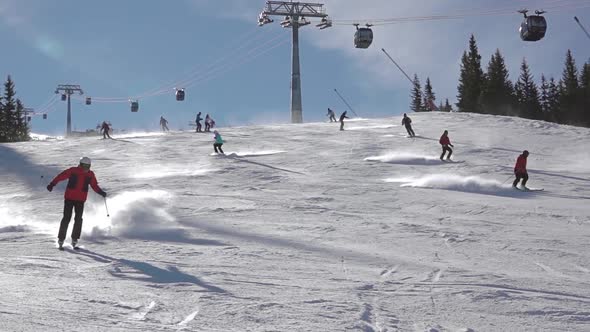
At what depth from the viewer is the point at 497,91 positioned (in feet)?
280

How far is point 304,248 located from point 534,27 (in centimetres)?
2196

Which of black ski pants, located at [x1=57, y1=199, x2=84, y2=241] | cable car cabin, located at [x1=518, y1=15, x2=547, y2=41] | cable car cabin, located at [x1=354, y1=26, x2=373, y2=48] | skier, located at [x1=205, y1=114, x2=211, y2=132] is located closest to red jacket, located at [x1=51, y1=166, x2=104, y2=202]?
black ski pants, located at [x1=57, y1=199, x2=84, y2=241]

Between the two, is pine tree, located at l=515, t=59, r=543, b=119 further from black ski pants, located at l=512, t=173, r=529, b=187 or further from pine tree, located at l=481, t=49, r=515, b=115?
black ski pants, located at l=512, t=173, r=529, b=187

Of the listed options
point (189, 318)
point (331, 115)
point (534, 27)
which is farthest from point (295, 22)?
point (189, 318)

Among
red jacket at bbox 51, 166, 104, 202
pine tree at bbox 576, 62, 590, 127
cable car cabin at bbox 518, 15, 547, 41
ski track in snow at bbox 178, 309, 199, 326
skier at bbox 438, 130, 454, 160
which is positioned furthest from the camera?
pine tree at bbox 576, 62, 590, 127

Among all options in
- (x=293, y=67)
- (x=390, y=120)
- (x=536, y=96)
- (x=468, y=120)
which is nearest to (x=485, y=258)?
(x=468, y=120)

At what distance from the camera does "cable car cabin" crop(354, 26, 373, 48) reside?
3981cm

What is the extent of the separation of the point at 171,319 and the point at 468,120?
1450 inches

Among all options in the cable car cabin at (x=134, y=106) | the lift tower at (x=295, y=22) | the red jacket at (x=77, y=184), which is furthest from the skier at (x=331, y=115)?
the red jacket at (x=77, y=184)

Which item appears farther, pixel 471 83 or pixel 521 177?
pixel 471 83

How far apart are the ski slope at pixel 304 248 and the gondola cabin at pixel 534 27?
246 inches

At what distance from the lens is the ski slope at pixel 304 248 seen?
5.50 metres

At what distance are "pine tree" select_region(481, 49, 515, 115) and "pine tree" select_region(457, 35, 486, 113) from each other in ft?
3.09

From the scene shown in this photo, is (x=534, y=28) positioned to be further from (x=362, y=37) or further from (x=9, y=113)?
(x=9, y=113)
